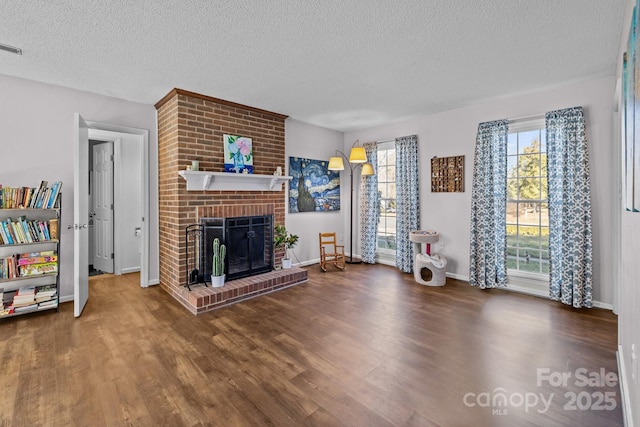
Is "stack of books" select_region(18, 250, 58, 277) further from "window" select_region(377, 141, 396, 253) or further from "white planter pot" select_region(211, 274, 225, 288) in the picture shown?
"window" select_region(377, 141, 396, 253)

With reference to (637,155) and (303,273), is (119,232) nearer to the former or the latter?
(303,273)

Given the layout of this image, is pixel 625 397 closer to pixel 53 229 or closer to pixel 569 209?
pixel 569 209

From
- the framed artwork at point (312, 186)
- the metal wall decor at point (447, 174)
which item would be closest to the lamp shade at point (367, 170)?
the framed artwork at point (312, 186)

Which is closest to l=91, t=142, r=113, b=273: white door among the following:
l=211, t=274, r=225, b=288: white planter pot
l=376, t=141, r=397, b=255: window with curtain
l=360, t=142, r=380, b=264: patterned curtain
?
l=211, t=274, r=225, b=288: white planter pot

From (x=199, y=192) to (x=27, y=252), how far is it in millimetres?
2008

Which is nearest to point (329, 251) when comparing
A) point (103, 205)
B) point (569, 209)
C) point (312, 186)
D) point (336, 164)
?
point (312, 186)

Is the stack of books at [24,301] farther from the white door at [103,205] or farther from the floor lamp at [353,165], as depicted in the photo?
the floor lamp at [353,165]

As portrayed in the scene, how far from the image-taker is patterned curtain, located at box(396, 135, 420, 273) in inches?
192

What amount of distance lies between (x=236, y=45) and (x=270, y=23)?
477 millimetres

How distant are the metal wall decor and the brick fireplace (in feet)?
8.42

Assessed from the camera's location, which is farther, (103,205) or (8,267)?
(103,205)

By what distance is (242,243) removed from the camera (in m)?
4.11

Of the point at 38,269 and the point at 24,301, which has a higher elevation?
the point at 38,269

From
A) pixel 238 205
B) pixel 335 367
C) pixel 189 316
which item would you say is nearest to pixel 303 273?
pixel 238 205
